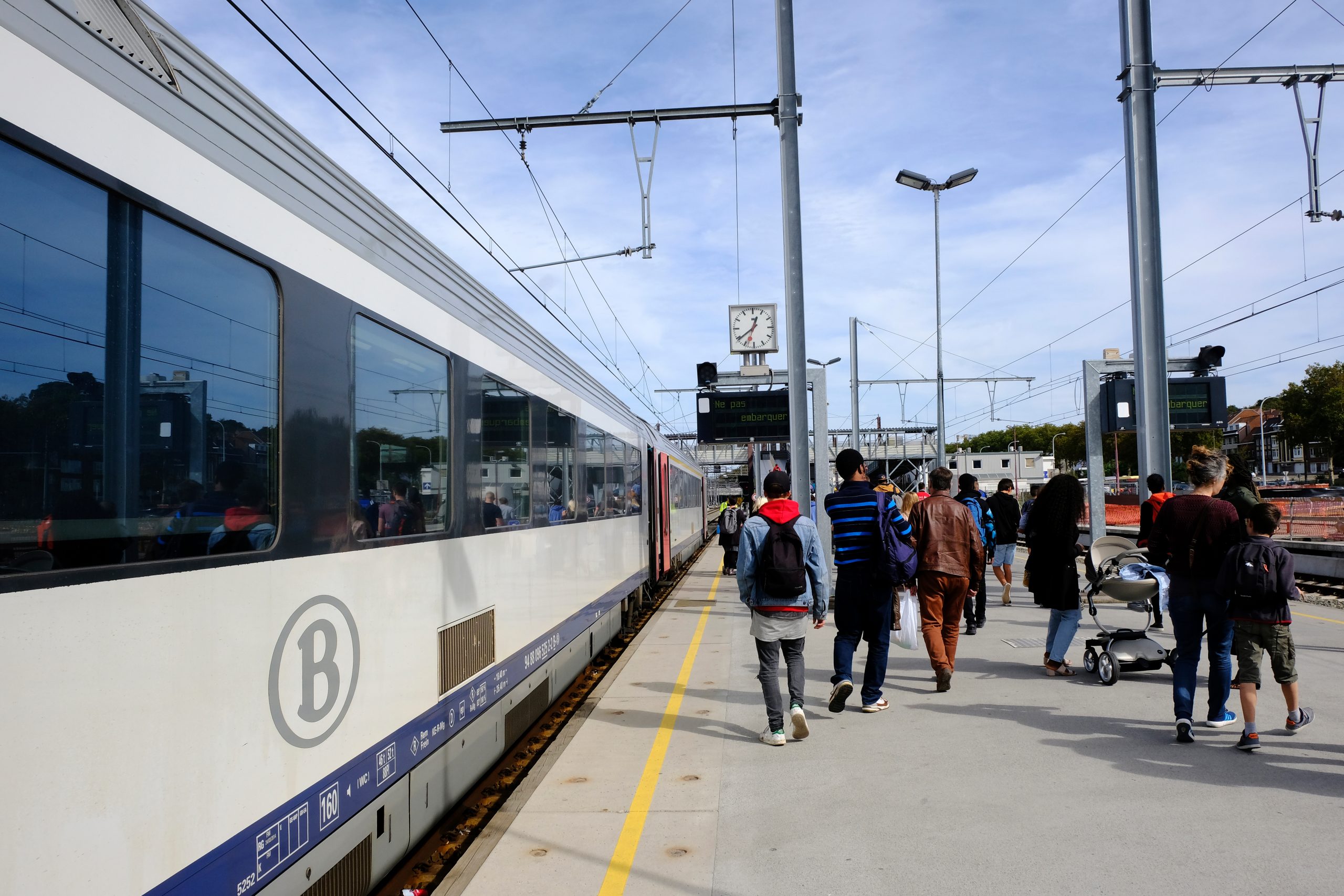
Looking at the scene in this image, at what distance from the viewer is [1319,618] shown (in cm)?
1235

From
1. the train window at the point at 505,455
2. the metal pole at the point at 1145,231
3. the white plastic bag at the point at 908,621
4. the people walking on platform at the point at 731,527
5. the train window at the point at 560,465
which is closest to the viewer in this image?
the train window at the point at 505,455

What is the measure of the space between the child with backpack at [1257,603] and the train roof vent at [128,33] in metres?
5.87

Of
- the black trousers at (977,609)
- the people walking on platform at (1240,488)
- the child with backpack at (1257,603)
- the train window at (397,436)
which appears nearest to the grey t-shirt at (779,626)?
the train window at (397,436)

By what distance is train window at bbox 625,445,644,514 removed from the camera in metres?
13.6

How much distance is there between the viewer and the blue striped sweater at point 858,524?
24.7 feet

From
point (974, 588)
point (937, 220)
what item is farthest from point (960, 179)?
point (974, 588)

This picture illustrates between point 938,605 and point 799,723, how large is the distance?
6.79ft

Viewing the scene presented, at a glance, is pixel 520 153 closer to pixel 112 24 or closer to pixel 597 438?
pixel 597 438

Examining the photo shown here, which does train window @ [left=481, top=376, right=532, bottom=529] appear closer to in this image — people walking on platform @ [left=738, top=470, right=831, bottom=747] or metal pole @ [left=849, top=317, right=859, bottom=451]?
people walking on platform @ [left=738, top=470, right=831, bottom=747]

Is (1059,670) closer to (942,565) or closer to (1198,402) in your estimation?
(942,565)

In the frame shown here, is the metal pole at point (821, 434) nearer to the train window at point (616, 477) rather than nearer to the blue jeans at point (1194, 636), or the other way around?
the train window at point (616, 477)

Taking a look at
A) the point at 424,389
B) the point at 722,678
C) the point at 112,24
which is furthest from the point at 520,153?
the point at 112,24

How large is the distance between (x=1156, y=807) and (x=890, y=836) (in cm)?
141

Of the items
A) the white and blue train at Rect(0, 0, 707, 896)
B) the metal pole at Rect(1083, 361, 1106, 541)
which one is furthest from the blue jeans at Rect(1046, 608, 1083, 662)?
the metal pole at Rect(1083, 361, 1106, 541)
